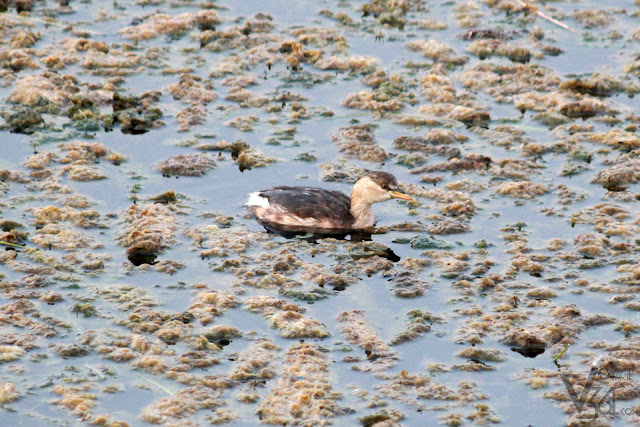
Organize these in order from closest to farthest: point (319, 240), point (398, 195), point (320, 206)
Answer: point (319, 240)
point (320, 206)
point (398, 195)

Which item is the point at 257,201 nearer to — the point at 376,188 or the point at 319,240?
the point at 319,240

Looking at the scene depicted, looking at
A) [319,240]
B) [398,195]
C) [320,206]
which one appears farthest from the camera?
[398,195]

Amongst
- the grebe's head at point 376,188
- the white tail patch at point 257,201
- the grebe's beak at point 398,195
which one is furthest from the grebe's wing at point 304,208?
the grebe's beak at point 398,195

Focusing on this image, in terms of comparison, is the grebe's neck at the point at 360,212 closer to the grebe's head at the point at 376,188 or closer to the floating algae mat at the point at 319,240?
the grebe's head at the point at 376,188

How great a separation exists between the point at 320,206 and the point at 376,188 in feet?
1.93

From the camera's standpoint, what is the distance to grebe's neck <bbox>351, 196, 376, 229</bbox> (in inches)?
399

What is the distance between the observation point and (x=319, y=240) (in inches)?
392

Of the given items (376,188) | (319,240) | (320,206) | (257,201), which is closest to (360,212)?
(376,188)

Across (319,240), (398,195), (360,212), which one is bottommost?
(319,240)

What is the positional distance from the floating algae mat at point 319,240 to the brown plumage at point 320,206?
194 millimetres

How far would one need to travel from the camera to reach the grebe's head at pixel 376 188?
10102 millimetres

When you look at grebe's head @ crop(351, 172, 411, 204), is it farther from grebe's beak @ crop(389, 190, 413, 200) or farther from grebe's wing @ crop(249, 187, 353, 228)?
grebe's wing @ crop(249, 187, 353, 228)

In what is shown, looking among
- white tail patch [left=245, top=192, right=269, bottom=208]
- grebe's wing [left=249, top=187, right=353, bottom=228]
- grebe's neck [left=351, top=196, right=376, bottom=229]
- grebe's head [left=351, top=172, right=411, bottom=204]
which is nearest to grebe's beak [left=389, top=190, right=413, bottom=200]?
grebe's head [left=351, top=172, right=411, bottom=204]

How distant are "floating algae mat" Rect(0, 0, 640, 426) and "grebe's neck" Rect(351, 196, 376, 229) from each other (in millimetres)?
150
